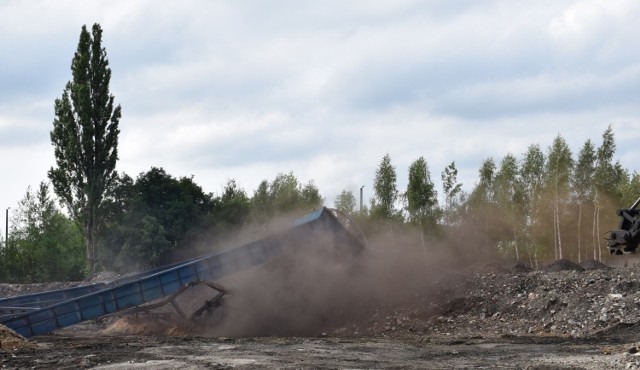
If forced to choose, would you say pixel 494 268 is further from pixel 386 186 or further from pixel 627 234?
pixel 386 186

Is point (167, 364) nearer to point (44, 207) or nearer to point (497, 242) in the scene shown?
point (497, 242)

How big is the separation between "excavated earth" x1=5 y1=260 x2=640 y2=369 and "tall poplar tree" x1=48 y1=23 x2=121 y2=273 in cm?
1644

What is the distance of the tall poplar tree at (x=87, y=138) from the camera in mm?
43438

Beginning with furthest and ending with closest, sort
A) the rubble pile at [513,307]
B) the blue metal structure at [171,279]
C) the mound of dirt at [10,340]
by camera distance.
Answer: the blue metal structure at [171,279] → the rubble pile at [513,307] → the mound of dirt at [10,340]

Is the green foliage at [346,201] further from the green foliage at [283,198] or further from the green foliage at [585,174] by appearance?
the green foliage at [585,174]

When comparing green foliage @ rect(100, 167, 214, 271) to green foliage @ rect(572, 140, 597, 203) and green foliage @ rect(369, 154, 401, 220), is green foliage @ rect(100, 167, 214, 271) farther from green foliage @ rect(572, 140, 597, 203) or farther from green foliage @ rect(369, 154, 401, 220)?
green foliage @ rect(572, 140, 597, 203)

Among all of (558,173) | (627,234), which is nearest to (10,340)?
(627,234)

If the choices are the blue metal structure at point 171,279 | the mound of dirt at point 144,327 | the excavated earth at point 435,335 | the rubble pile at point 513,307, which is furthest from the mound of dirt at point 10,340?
the rubble pile at point 513,307

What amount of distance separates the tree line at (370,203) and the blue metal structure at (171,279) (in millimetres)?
13993

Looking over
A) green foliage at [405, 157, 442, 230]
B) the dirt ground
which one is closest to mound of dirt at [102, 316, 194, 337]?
the dirt ground

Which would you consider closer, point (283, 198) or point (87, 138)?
point (87, 138)

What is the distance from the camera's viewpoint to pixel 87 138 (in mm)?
43500

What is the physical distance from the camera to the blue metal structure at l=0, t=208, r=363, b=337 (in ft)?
70.7

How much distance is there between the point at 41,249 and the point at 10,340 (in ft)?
148
